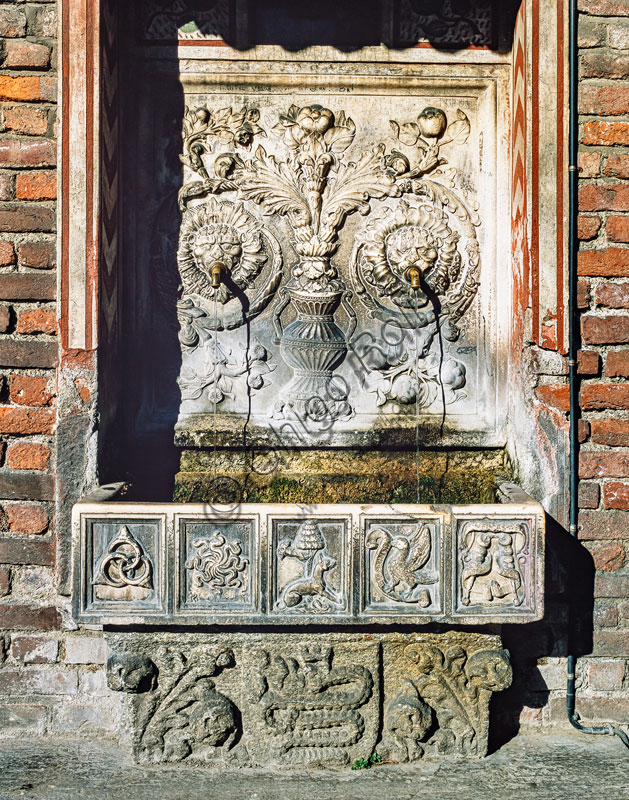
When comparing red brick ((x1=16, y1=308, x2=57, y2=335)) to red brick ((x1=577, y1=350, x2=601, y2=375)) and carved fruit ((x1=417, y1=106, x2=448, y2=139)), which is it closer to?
carved fruit ((x1=417, y1=106, x2=448, y2=139))

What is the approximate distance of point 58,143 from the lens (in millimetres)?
3631

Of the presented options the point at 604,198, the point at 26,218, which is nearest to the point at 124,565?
the point at 26,218

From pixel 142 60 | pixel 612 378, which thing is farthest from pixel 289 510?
pixel 142 60

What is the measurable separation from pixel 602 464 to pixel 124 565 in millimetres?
1935

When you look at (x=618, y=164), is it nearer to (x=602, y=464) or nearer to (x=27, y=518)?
(x=602, y=464)

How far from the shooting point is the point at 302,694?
3531mm

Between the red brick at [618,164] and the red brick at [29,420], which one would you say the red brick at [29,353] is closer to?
the red brick at [29,420]

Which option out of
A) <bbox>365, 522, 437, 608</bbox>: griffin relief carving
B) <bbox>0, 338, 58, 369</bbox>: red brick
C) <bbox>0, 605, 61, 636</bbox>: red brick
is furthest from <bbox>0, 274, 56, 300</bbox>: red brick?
<bbox>365, 522, 437, 608</bbox>: griffin relief carving

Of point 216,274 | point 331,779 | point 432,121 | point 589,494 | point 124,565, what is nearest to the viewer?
point 124,565

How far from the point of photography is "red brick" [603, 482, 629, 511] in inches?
149

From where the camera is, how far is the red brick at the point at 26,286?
370cm

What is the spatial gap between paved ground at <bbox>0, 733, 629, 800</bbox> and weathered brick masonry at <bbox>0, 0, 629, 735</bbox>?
22cm

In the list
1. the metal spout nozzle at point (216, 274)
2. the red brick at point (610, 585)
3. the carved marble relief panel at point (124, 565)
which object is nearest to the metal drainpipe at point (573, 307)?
the red brick at point (610, 585)

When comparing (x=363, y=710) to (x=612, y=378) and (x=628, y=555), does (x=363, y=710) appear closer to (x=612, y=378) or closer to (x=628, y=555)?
(x=628, y=555)
